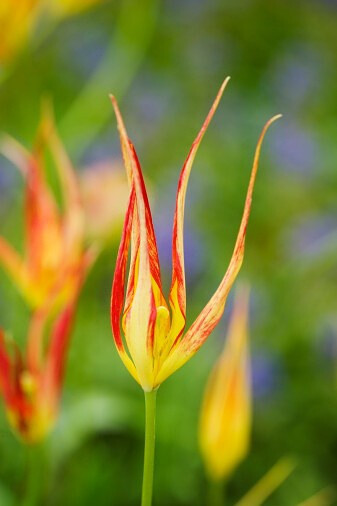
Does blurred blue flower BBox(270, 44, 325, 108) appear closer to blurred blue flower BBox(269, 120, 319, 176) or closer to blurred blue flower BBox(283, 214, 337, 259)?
blurred blue flower BBox(269, 120, 319, 176)

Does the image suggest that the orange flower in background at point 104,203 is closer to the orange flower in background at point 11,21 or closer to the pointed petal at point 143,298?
the orange flower in background at point 11,21

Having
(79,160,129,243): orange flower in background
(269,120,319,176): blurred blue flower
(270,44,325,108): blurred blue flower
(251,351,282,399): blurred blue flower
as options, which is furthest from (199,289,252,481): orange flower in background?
(270,44,325,108): blurred blue flower

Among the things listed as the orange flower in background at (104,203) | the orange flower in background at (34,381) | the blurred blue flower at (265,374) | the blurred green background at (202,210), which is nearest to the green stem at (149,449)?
the orange flower in background at (34,381)

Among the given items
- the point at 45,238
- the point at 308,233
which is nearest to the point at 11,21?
the point at 45,238

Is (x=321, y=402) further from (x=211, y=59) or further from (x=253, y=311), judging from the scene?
(x=211, y=59)

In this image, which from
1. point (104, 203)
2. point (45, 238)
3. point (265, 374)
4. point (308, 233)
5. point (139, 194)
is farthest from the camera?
point (308, 233)

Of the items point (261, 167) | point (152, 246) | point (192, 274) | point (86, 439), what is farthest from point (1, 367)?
point (261, 167)

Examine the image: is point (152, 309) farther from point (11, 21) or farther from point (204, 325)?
point (11, 21)
